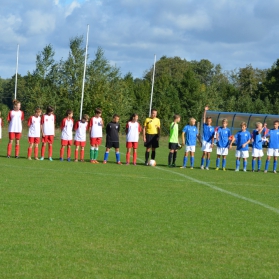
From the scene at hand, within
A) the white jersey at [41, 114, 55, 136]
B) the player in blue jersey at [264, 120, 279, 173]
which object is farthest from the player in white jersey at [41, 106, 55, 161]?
the player in blue jersey at [264, 120, 279, 173]

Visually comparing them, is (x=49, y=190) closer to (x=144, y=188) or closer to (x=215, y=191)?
(x=144, y=188)

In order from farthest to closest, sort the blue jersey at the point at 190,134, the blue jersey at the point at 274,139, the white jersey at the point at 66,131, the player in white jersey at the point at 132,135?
the white jersey at the point at 66,131 → the player in white jersey at the point at 132,135 → the blue jersey at the point at 274,139 → the blue jersey at the point at 190,134

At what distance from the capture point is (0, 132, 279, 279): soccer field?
251 inches

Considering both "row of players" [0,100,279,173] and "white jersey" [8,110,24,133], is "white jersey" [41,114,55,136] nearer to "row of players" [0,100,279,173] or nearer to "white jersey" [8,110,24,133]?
"row of players" [0,100,279,173]

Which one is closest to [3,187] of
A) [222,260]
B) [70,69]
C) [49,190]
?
[49,190]

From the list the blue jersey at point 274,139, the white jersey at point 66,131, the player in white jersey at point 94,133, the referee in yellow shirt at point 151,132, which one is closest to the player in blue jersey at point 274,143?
the blue jersey at point 274,139

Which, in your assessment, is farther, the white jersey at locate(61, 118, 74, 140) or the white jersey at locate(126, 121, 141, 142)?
the white jersey at locate(61, 118, 74, 140)

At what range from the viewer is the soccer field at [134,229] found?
6.38m

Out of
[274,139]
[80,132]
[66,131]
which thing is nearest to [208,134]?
[274,139]

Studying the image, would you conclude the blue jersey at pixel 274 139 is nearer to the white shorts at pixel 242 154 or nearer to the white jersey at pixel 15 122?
the white shorts at pixel 242 154

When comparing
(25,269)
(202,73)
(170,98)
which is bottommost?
(25,269)

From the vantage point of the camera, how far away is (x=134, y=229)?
8.41 metres

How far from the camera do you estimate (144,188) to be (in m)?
13.7

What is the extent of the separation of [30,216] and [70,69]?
185 ft
